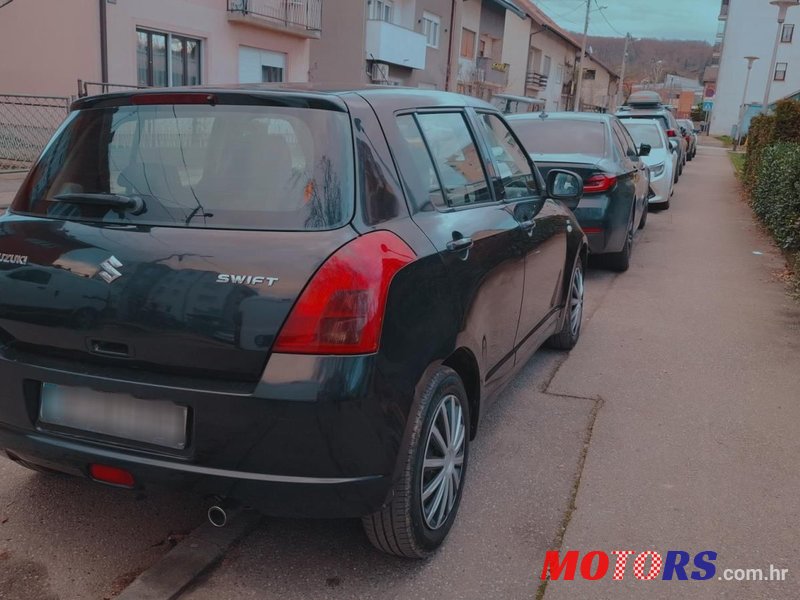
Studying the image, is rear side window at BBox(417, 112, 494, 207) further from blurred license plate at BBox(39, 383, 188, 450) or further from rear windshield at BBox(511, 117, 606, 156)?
rear windshield at BBox(511, 117, 606, 156)

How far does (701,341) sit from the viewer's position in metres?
5.79

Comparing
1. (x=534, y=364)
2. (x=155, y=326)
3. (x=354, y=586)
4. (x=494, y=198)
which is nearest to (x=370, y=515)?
(x=354, y=586)

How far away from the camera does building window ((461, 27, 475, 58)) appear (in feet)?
123

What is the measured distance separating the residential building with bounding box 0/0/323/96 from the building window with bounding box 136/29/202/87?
2 centimetres

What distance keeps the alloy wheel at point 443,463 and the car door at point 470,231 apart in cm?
30

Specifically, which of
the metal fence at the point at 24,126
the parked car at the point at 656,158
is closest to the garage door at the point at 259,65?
the metal fence at the point at 24,126

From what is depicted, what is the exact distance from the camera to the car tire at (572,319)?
523 cm

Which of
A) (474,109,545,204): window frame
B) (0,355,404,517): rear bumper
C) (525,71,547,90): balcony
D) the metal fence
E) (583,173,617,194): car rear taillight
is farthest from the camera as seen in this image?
(525,71,547,90): balcony

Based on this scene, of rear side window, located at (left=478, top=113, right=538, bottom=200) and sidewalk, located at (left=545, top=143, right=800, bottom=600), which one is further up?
rear side window, located at (left=478, top=113, right=538, bottom=200)

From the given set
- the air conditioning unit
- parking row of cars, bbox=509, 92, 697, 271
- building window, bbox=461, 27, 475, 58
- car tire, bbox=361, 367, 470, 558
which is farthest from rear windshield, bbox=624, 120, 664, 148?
building window, bbox=461, 27, 475, 58

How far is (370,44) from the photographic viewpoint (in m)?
26.9

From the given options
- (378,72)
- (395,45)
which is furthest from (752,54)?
(378,72)

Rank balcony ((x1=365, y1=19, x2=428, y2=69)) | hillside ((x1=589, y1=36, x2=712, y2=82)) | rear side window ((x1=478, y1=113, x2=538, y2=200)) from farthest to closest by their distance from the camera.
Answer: hillside ((x1=589, y1=36, x2=712, y2=82)) → balcony ((x1=365, y1=19, x2=428, y2=69)) → rear side window ((x1=478, y1=113, x2=538, y2=200))

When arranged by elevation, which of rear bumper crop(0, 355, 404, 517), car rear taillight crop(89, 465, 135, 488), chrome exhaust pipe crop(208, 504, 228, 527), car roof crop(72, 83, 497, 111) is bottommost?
chrome exhaust pipe crop(208, 504, 228, 527)
